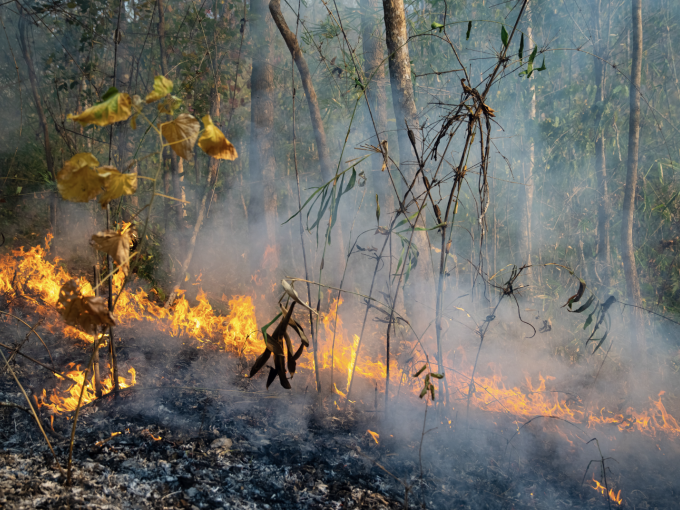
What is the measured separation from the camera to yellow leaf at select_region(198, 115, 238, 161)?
112cm

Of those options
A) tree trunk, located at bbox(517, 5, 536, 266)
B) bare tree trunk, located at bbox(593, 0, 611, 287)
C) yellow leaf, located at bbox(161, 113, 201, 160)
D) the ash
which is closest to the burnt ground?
the ash

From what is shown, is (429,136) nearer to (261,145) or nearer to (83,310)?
(261,145)

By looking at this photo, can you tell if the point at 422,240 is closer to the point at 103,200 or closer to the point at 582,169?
the point at 103,200

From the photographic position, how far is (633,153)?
11.9 ft

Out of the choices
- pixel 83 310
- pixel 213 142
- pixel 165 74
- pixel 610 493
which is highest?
pixel 165 74

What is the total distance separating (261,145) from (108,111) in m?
5.00

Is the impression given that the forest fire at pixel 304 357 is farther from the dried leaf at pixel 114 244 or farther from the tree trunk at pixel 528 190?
the tree trunk at pixel 528 190

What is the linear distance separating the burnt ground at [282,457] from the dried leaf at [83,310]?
3.33 feet

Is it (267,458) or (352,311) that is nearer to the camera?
(267,458)

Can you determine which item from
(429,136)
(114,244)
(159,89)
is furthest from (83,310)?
(429,136)

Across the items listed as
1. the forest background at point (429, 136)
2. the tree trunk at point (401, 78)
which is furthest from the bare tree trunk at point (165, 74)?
the tree trunk at point (401, 78)

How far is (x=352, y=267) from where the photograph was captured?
19.9 ft

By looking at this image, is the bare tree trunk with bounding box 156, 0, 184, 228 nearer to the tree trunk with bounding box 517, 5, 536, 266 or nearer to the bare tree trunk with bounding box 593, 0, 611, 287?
the bare tree trunk with bounding box 593, 0, 611, 287

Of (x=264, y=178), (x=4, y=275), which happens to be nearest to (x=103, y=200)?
(x=4, y=275)
